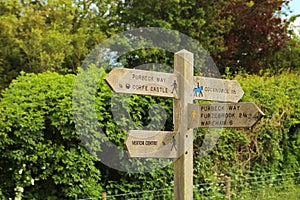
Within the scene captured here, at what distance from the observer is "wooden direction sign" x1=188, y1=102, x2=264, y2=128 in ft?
15.3

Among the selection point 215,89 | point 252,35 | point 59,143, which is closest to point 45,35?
point 252,35

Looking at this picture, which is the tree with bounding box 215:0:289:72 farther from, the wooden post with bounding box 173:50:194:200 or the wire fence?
the wooden post with bounding box 173:50:194:200

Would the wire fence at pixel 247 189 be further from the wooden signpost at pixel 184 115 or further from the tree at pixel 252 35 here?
the tree at pixel 252 35

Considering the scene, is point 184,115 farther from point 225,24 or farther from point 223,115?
point 225,24

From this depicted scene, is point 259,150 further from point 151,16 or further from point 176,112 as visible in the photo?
point 151,16

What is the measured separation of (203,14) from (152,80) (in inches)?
542

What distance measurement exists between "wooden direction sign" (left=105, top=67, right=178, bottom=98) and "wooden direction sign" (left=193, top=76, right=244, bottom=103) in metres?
0.26

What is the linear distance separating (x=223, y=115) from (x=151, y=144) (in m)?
0.73

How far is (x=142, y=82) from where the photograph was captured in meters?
4.44

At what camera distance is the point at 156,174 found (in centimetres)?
850

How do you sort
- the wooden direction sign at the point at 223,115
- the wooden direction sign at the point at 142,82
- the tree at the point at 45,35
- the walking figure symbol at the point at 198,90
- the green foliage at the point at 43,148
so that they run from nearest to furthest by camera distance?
1. the wooden direction sign at the point at 142,82
2. the wooden direction sign at the point at 223,115
3. the walking figure symbol at the point at 198,90
4. the green foliage at the point at 43,148
5. the tree at the point at 45,35

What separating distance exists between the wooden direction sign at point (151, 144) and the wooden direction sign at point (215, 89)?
1.64 ft

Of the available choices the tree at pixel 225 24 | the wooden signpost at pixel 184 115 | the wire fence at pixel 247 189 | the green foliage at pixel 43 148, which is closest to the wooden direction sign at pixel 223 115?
the wooden signpost at pixel 184 115

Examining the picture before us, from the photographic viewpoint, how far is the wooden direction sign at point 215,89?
15.8 feet
